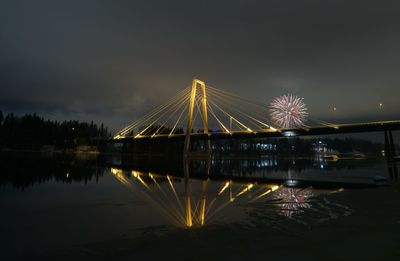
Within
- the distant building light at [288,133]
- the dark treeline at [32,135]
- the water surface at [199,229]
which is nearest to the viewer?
the water surface at [199,229]

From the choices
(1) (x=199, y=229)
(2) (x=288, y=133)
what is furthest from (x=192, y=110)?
(1) (x=199, y=229)

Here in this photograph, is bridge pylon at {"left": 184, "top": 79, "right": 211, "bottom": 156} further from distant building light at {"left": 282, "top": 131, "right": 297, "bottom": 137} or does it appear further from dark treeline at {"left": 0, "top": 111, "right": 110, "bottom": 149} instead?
dark treeline at {"left": 0, "top": 111, "right": 110, "bottom": 149}

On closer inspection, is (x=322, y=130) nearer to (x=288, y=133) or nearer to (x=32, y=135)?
(x=288, y=133)

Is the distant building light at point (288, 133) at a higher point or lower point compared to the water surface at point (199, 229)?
higher

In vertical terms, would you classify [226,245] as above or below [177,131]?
below

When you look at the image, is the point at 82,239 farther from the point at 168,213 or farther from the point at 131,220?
the point at 168,213

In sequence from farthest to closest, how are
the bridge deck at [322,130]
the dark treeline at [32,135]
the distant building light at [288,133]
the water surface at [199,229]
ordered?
1. the dark treeline at [32,135]
2. the distant building light at [288,133]
3. the bridge deck at [322,130]
4. the water surface at [199,229]

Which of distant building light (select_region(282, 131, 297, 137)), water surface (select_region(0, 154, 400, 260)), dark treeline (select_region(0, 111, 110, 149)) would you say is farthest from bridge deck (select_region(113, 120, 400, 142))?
dark treeline (select_region(0, 111, 110, 149))

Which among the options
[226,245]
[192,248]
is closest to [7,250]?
[192,248]

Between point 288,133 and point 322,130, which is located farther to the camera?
point 288,133

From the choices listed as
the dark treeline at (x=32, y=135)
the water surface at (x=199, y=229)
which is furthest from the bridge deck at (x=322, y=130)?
the dark treeline at (x=32, y=135)

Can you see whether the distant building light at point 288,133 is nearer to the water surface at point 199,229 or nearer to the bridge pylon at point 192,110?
the bridge pylon at point 192,110
